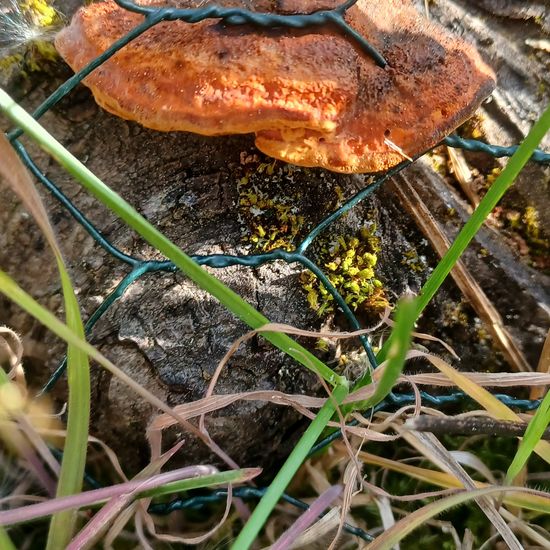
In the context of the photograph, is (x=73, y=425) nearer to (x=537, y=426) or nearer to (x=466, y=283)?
(x=537, y=426)

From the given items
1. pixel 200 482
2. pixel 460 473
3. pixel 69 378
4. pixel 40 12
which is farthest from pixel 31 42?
pixel 460 473

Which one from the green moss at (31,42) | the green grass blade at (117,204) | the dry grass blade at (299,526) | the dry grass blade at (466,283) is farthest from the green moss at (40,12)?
the dry grass blade at (299,526)

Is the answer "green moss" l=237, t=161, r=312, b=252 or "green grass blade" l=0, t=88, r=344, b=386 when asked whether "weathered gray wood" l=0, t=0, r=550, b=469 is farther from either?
"green grass blade" l=0, t=88, r=344, b=386

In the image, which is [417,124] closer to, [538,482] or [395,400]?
[395,400]

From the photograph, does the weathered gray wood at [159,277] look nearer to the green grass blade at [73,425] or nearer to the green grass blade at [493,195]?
the green grass blade at [73,425]

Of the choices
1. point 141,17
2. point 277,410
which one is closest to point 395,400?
point 277,410

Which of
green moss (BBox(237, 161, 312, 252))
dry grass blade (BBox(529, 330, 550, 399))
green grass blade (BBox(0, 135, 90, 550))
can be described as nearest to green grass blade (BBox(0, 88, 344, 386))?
green grass blade (BBox(0, 135, 90, 550))

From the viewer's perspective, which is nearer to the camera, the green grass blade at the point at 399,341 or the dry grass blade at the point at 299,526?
the green grass blade at the point at 399,341
